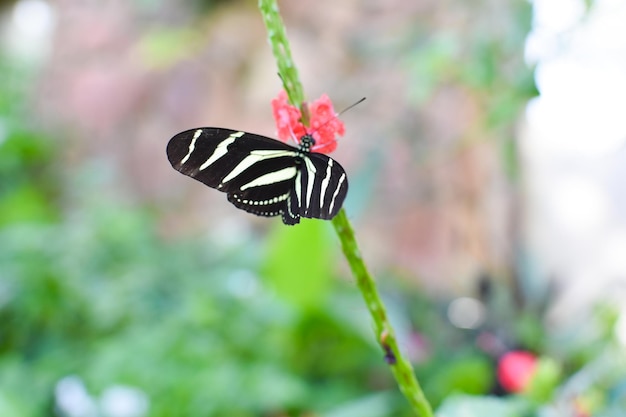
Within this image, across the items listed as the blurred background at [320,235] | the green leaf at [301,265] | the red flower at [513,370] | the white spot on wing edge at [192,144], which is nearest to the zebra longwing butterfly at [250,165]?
the white spot on wing edge at [192,144]

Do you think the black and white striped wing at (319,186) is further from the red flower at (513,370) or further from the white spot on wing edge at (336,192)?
the red flower at (513,370)

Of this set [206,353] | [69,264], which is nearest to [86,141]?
[69,264]

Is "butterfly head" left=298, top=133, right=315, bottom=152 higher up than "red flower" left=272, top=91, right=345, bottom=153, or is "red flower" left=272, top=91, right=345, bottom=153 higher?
"red flower" left=272, top=91, right=345, bottom=153

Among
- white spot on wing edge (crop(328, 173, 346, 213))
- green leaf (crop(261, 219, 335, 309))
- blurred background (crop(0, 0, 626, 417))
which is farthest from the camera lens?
green leaf (crop(261, 219, 335, 309))

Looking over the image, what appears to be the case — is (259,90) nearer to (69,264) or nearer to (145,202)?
(145,202)

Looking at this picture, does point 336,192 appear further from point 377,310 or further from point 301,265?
point 301,265

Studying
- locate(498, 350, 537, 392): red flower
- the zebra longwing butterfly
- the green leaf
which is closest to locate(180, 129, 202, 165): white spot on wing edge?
the zebra longwing butterfly

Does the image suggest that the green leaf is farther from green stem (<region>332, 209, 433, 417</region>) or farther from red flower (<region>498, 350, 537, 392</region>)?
green stem (<region>332, 209, 433, 417</region>)
